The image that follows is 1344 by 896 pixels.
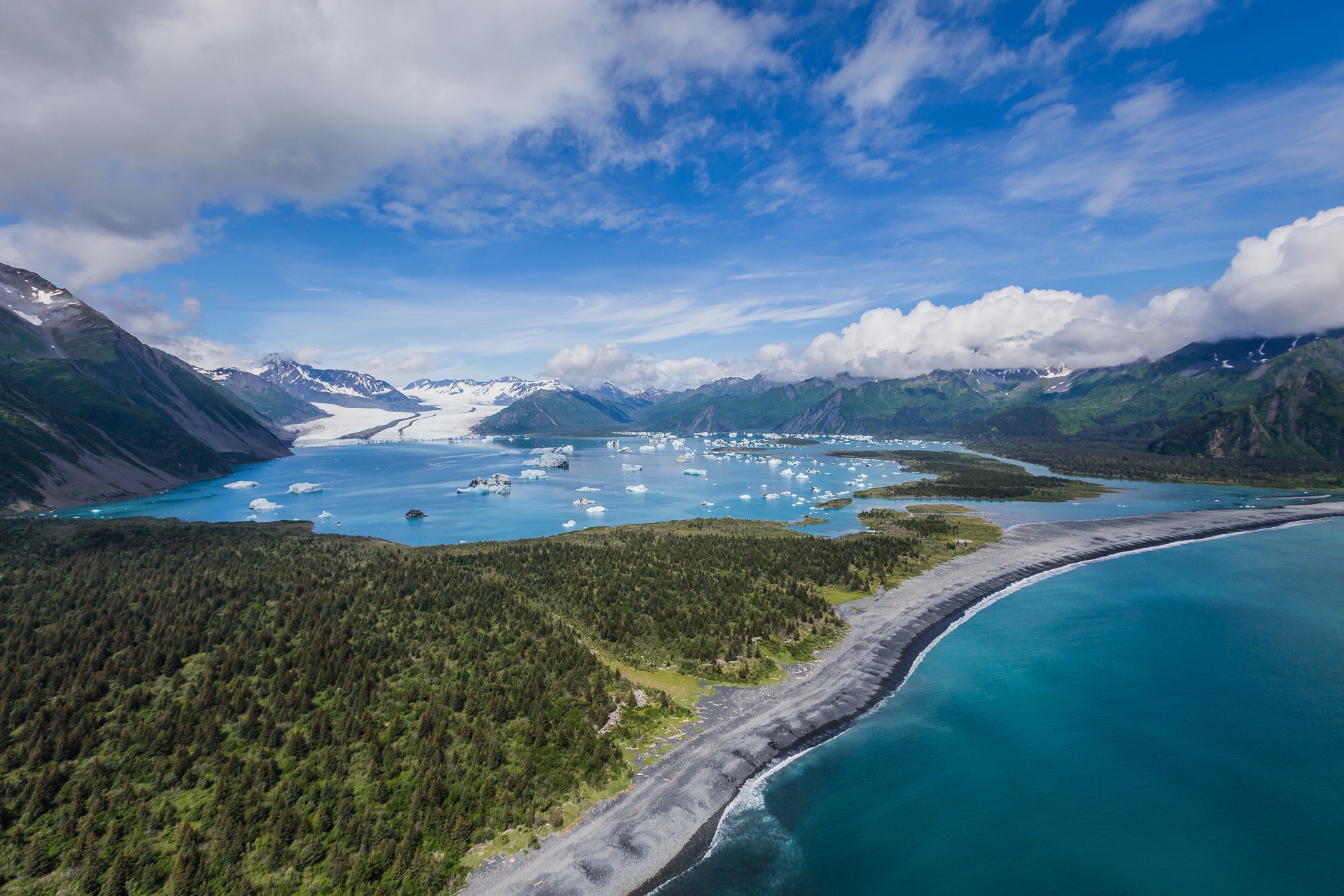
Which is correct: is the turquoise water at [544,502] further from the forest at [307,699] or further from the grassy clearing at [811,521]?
the forest at [307,699]

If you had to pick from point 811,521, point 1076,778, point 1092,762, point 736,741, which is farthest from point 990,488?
point 736,741

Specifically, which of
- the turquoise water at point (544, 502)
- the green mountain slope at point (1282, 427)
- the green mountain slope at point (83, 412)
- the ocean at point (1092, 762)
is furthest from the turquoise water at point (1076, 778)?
the green mountain slope at point (1282, 427)

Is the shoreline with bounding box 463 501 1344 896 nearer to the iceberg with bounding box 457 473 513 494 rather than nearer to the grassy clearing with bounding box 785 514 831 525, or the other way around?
the grassy clearing with bounding box 785 514 831 525

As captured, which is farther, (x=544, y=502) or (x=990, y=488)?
(x=990, y=488)

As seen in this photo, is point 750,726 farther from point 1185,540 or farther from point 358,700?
point 1185,540

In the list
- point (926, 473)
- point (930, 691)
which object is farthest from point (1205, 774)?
point (926, 473)

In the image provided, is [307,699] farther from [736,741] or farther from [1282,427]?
[1282,427]

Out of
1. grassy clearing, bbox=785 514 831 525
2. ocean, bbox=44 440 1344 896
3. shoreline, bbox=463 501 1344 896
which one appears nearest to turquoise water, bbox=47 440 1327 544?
grassy clearing, bbox=785 514 831 525
